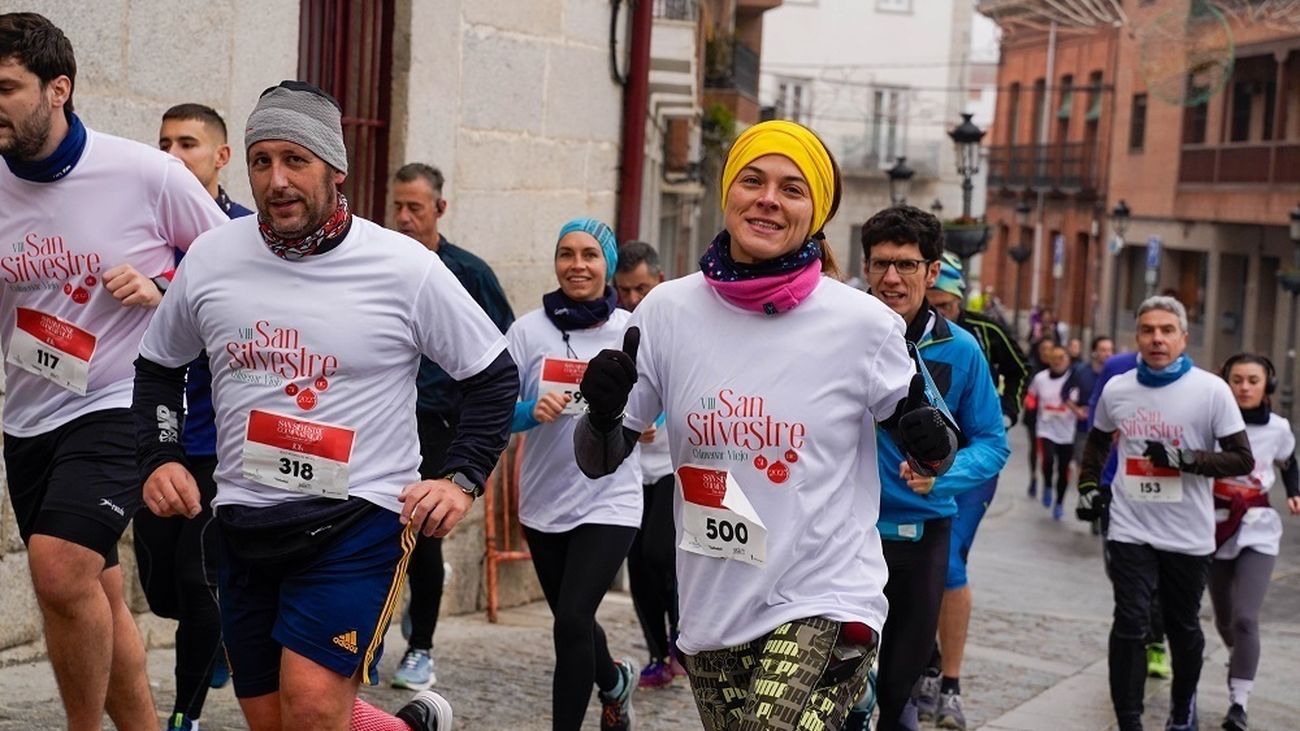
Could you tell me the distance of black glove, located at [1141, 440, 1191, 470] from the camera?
7.97 m

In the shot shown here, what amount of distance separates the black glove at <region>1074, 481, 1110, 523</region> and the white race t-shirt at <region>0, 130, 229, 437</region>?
4.25 meters

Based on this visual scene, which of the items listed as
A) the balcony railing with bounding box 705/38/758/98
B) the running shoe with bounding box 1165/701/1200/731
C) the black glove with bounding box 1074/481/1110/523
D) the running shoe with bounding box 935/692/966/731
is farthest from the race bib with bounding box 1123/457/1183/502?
the balcony railing with bounding box 705/38/758/98

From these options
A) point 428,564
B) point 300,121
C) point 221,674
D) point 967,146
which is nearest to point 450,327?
point 300,121

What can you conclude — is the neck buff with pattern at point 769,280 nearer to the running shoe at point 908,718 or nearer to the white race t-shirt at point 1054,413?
the running shoe at point 908,718

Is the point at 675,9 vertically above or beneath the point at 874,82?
beneath

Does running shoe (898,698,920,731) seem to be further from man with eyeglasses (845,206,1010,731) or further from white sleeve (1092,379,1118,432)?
white sleeve (1092,379,1118,432)

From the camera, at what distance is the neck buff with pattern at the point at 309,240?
172 inches

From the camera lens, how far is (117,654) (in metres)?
5.24

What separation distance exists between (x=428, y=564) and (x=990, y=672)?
3362 mm

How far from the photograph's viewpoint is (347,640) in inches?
171

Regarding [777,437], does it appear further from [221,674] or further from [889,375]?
[221,674]

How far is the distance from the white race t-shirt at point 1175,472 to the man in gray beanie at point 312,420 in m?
4.21

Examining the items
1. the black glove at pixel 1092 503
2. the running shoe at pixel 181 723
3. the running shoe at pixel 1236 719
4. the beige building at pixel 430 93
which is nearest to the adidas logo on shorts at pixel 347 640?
the running shoe at pixel 181 723

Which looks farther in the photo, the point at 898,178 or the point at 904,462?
the point at 898,178
